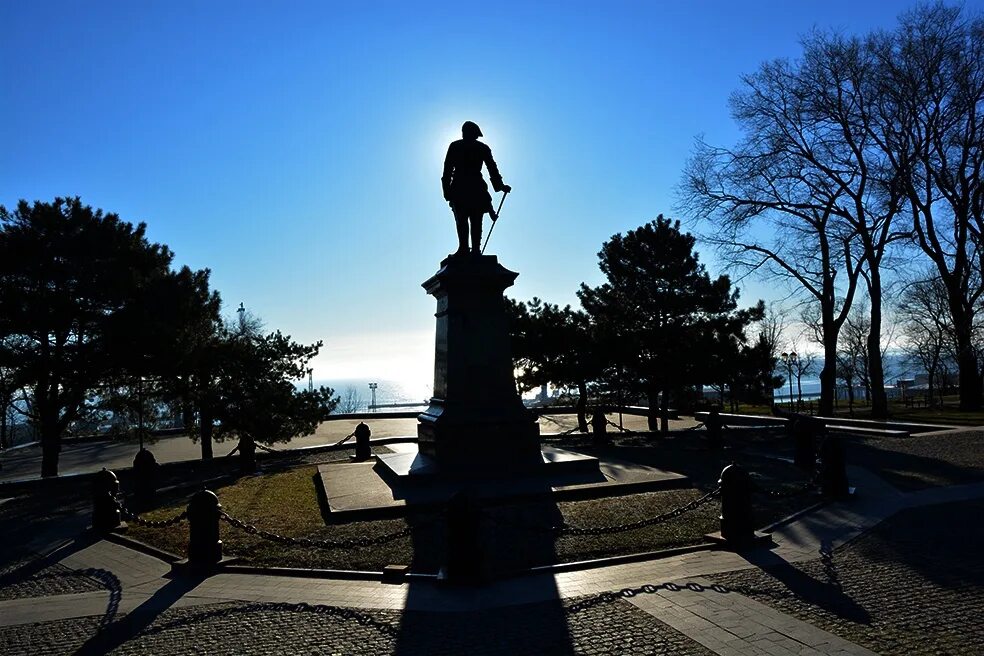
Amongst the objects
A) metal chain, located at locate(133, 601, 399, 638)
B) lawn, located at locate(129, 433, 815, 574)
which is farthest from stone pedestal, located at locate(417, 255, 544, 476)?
metal chain, located at locate(133, 601, 399, 638)

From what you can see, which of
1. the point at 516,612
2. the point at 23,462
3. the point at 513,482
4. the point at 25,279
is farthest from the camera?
the point at 23,462

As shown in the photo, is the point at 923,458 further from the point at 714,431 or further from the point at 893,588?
the point at 893,588

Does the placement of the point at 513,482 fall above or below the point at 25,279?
below

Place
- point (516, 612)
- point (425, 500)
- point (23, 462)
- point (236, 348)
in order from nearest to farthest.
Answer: point (516, 612) → point (425, 500) → point (236, 348) → point (23, 462)

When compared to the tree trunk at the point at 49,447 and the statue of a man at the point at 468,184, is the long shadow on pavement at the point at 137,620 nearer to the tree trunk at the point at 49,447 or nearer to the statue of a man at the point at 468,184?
the statue of a man at the point at 468,184

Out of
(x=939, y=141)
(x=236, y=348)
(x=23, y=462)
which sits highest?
(x=939, y=141)

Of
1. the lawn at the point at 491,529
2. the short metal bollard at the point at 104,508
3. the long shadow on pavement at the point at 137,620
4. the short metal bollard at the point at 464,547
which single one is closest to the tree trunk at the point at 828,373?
the lawn at the point at 491,529

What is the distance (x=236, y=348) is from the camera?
2094cm

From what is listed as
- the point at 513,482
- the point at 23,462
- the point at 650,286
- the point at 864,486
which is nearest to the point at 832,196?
the point at 650,286

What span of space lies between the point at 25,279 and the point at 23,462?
9721mm

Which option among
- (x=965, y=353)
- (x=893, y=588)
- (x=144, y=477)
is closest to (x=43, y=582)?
(x=144, y=477)

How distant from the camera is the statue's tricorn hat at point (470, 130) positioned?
1376 centimetres

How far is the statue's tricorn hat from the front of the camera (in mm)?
13758

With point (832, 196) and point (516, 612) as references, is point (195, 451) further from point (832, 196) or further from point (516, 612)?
point (832, 196)
